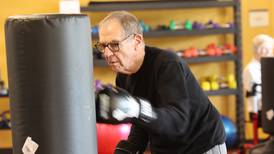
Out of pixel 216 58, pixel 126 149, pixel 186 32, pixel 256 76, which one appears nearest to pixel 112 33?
pixel 126 149

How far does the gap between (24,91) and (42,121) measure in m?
0.12

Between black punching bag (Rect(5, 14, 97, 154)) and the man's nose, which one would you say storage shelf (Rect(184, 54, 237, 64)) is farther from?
black punching bag (Rect(5, 14, 97, 154))

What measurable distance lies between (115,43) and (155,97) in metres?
0.28

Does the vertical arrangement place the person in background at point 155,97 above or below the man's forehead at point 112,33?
below

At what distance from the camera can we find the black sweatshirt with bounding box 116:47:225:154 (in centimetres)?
185

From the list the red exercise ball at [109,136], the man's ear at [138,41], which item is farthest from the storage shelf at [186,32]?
the man's ear at [138,41]

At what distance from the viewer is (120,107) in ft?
5.43

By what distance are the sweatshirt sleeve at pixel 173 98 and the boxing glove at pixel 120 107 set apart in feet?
0.29

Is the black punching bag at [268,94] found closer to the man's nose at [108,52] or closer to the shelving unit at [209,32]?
the shelving unit at [209,32]

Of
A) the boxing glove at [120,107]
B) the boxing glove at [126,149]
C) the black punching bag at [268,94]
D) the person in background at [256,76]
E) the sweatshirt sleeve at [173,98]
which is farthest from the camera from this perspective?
the person in background at [256,76]

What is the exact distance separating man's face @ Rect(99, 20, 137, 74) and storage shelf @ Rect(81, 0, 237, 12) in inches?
131

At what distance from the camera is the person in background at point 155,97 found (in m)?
1.71

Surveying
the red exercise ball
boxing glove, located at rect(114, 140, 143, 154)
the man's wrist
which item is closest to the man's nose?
the man's wrist

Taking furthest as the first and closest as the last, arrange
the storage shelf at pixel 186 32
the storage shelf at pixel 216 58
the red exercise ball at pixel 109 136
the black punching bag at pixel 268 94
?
the storage shelf at pixel 216 58 → the storage shelf at pixel 186 32 → the red exercise ball at pixel 109 136 → the black punching bag at pixel 268 94
